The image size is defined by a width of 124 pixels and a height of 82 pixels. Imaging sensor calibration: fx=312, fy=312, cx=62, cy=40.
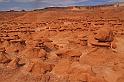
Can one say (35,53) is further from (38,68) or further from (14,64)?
(38,68)

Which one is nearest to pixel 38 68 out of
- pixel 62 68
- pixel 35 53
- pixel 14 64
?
pixel 62 68

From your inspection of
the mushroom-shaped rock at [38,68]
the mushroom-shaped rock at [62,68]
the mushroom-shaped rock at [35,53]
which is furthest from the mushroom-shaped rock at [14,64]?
the mushroom-shaped rock at [62,68]

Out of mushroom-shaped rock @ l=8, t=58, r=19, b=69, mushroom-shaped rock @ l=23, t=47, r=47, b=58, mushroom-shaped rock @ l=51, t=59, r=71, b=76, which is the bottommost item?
mushroom-shaped rock @ l=8, t=58, r=19, b=69

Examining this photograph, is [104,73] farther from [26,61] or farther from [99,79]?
[26,61]

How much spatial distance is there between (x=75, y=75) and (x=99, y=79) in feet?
5.01

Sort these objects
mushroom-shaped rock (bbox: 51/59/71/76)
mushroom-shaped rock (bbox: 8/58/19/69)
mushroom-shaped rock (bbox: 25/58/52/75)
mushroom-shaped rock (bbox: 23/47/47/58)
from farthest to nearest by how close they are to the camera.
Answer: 1. mushroom-shaped rock (bbox: 23/47/47/58)
2. mushroom-shaped rock (bbox: 8/58/19/69)
3. mushroom-shaped rock (bbox: 25/58/52/75)
4. mushroom-shaped rock (bbox: 51/59/71/76)

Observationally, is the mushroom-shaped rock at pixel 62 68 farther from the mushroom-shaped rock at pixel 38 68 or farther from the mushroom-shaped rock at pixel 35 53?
the mushroom-shaped rock at pixel 35 53

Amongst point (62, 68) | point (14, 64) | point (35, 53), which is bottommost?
point (14, 64)

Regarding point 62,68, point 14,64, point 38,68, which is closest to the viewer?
point 62,68

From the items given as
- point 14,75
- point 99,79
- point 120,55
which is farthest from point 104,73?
point 14,75

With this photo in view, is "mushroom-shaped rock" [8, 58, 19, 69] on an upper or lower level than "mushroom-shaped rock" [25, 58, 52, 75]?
lower

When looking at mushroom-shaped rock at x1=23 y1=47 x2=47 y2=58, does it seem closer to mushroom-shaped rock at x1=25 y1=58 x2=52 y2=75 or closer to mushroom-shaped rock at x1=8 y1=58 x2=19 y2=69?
mushroom-shaped rock at x1=8 y1=58 x2=19 y2=69

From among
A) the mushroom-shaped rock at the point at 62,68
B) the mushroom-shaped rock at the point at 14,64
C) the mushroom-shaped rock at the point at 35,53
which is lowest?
the mushroom-shaped rock at the point at 14,64

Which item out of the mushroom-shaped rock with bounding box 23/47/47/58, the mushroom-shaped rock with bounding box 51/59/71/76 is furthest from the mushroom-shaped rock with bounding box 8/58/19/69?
the mushroom-shaped rock with bounding box 51/59/71/76
